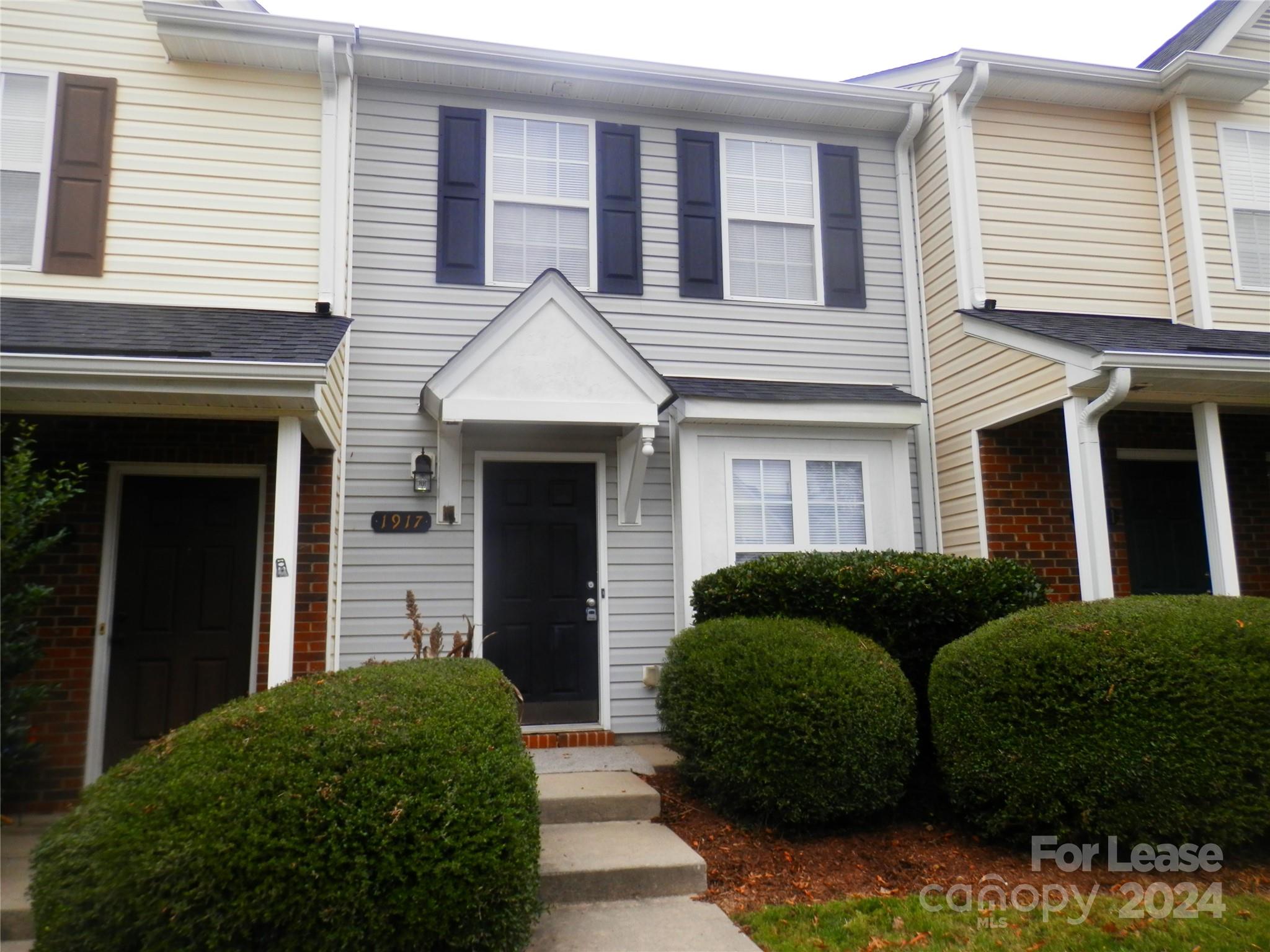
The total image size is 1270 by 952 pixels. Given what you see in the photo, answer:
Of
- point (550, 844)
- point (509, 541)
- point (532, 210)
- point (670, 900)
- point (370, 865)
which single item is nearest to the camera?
point (370, 865)

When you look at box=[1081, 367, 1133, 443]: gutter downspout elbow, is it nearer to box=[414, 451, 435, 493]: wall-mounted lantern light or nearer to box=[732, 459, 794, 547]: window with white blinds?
box=[732, 459, 794, 547]: window with white blinds

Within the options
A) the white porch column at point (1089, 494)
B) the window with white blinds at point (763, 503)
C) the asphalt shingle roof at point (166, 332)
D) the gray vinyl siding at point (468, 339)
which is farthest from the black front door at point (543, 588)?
the white porch column at point (1089, 494)

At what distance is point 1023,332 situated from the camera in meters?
6.04

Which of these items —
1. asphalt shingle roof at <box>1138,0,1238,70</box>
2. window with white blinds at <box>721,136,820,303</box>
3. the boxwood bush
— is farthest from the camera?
asphalt shingle roof at <box>1138,0,1238,70</box>

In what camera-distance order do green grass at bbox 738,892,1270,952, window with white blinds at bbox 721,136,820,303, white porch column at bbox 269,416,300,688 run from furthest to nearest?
window with white blinds at bbox 721,136,820,303
white porch column at bbox 269,416,300,688
green grass at bbox 738,892,1270,952

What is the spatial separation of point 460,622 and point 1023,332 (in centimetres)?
444

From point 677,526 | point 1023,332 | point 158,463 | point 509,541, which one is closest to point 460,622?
point 509,541

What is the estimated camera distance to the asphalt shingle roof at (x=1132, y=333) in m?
5.73

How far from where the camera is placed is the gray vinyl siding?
6.20 m

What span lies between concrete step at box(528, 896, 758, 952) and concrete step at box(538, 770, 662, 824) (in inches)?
31.9

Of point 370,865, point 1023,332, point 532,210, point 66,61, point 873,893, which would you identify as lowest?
point 873,893

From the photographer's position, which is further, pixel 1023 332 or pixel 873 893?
pixel 1023 332

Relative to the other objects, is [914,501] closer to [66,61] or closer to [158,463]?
[158,463]
